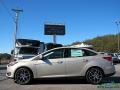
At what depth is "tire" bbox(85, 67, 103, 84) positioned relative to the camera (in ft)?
46.2

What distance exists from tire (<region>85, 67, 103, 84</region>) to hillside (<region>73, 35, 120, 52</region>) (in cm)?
8855

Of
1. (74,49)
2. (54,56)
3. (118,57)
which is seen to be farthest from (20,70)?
(118,57)

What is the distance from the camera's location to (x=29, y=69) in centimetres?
1426

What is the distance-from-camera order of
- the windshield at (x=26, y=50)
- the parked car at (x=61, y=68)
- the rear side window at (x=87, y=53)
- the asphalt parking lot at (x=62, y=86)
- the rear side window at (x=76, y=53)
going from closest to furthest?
the asphalt parking lot at (x=62, y=86) < the parked car at (x=61, y=68) < the rear side window at (x=76, y=53) < the rear side window at (x=87, y=53) < the windshield at (x=26, y=50)

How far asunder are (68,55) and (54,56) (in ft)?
1.99

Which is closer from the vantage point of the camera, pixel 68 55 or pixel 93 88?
pixel 93 88

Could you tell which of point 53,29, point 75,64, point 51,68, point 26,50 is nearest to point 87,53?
point 75,64

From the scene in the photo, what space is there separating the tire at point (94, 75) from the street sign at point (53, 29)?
54.9 meters

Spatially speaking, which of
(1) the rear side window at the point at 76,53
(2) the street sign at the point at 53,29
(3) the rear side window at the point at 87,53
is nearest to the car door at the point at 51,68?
(1) the rear side window at the point at 76,53

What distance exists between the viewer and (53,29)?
2744 inches

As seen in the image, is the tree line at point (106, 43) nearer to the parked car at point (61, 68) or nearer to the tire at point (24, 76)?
the parked car at point (61, 68)

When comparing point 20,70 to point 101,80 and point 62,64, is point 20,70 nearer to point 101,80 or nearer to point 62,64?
point 62,64

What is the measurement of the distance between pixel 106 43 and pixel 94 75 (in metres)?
95.8

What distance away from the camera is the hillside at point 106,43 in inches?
4073
